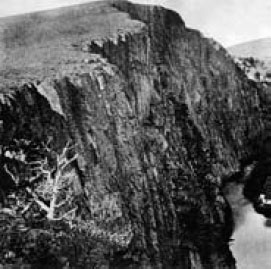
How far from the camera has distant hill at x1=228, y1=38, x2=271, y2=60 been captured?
8437 cm

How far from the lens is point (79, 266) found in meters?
27.7

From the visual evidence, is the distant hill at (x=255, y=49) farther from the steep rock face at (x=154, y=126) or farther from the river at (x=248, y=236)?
the river at (x=248, y=236)

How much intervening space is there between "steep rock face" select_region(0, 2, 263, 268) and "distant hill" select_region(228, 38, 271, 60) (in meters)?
24.3

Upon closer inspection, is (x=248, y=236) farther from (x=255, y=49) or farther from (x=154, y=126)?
(x=255, y=49)

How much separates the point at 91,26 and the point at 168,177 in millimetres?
11092

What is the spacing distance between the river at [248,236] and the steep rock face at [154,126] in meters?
0.98

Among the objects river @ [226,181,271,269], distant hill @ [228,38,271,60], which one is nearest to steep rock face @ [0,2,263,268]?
river @ [226,181,271,269]

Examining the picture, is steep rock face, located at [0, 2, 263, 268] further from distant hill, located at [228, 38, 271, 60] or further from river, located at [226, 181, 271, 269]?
distant hill, located at [228, 38, 271, 60]

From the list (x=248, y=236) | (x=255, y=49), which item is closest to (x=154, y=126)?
(x=248, y=236)

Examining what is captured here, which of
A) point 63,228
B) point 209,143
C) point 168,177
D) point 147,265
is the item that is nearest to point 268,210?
point 209,143

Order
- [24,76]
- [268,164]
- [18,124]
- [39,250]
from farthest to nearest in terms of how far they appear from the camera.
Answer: [268,164]
[24,76]
[18,124]
[39,250]

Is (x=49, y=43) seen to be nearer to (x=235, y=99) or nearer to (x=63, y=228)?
(x=63, y=228)

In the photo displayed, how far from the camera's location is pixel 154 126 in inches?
1588

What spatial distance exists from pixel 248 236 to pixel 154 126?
11551 millimetres
